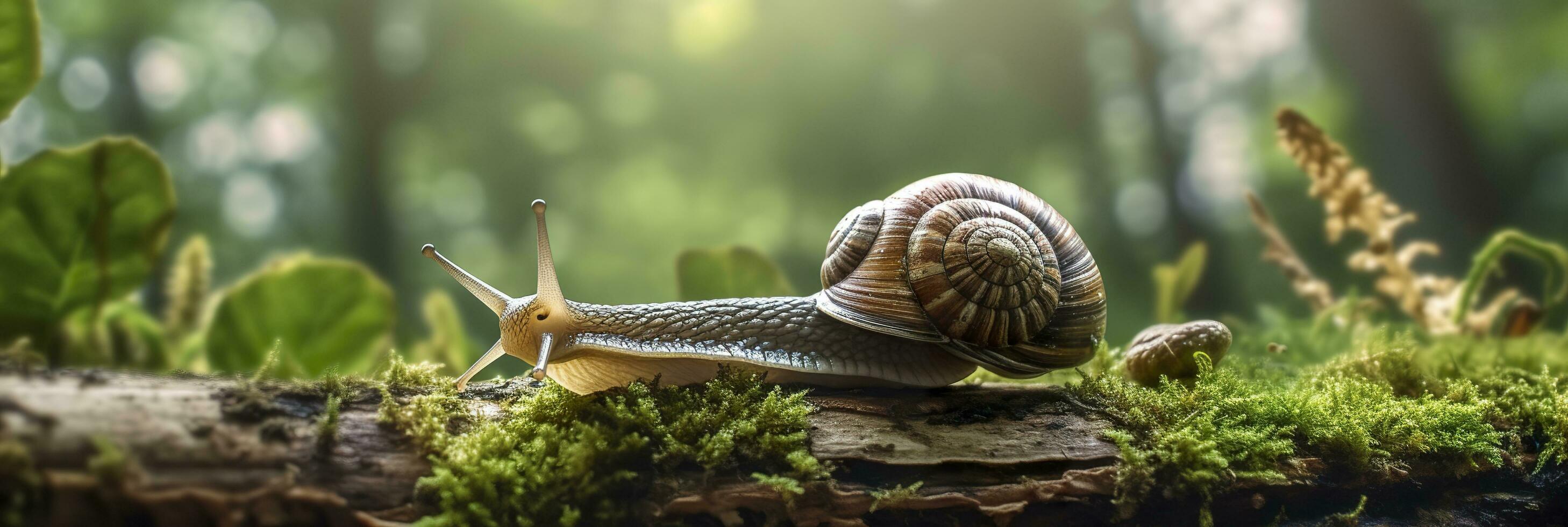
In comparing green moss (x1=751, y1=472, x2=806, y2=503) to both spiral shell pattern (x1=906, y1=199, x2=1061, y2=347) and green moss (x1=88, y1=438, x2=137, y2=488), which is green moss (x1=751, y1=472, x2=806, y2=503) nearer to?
spiral shell pattern (x1=906, y1=199, x2=1061, y2=347)

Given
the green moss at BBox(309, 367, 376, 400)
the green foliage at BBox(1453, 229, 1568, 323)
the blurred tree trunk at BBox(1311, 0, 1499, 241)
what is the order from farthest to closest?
the blurred tree trunk at BBox(1311, 0, 1499, 241) → the green foliage at BBox(1453, 229, 1568, 323) → the green moss at BBox(309, 367, 376, 400)

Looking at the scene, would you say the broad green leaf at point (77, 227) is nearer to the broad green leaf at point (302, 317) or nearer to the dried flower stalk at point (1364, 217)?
the broad green leaf at point (302, 317)

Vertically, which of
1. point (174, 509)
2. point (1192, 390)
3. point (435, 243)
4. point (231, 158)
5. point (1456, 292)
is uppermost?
point (231, 158)

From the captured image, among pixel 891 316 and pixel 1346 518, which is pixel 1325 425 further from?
pixel 891 316

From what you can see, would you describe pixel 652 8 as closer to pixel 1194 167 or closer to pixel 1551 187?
pixel 1194 167

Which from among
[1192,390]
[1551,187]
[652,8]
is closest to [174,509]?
[1192,390]

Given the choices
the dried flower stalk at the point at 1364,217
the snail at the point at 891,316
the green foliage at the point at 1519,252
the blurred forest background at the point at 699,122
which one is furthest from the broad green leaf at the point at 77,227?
the green foliage at the point at 1519,252

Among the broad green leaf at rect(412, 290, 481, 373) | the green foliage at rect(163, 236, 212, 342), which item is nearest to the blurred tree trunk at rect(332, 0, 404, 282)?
the green foliage at rect(163, 236, 212, 342)
